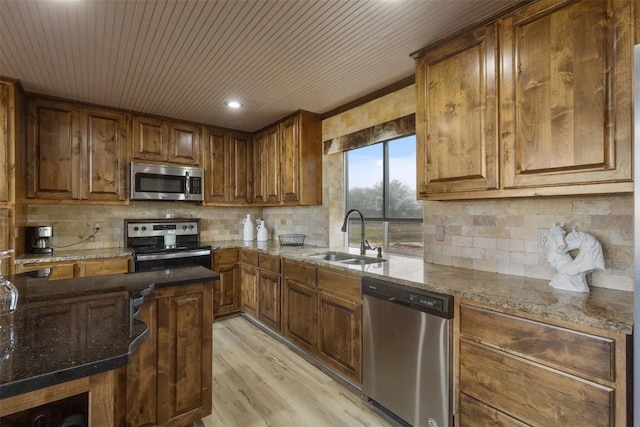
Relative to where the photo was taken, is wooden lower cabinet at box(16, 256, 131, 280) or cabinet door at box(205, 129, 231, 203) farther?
cabinet door at box(205, 129, 231, 203)

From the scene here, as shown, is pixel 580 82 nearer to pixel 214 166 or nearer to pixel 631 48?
pixel 631 48

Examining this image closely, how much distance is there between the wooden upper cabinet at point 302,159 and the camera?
347cm

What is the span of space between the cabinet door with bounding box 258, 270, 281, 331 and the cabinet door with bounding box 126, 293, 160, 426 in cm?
156

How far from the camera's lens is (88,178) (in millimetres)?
3244

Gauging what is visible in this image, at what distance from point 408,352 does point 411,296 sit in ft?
1.14

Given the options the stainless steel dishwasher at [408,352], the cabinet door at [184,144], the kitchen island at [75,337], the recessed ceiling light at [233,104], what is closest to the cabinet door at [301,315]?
the stainless steel dishwasher at [408,352]

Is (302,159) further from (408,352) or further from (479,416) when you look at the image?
(479,416)

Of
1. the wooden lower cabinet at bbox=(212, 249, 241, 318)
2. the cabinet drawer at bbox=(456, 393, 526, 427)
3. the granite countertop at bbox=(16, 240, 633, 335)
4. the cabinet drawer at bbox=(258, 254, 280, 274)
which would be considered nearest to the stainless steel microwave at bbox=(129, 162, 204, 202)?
the wooden lower cabinet at bbox=(212, 249, 241, 318)

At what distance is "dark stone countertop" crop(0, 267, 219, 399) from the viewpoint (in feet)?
2.68

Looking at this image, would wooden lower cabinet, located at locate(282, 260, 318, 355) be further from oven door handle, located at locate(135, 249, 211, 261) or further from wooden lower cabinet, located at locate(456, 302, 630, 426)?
wooden lower cabinet, located at locate(456, 302, 630, 426)

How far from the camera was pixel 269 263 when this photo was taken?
3.31 meters

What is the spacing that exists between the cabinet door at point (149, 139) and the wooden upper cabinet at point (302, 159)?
1.44 m

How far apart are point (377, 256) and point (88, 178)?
10.2 ft

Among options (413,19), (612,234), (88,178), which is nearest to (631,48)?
(612,234)
